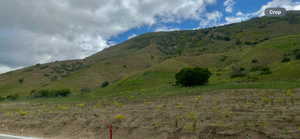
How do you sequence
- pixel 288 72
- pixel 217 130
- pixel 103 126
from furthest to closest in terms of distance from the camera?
pixel 288 72 < pixel 103 126 < pixel 217 130

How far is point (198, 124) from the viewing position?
10898 mm

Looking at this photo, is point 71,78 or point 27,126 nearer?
point 27,126

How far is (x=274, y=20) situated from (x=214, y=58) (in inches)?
2620

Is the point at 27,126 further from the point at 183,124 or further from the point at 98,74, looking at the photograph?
the point at 98,74

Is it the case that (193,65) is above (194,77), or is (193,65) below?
above

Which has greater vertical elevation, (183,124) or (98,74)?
(98,74)

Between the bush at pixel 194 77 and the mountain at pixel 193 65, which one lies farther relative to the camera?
the mountain at pixel 193 65

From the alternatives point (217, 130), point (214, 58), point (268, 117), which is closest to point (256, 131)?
point (217, 130)

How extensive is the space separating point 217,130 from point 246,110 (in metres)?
4.80

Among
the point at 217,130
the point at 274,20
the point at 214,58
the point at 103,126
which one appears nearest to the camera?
the point at 217,130

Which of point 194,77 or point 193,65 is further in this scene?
point 193,65

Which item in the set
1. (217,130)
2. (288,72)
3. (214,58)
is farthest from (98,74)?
(217,130)

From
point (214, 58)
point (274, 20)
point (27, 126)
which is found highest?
point (274, 20)

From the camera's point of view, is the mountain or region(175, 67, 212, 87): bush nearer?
region(175, 67, 212, 87): bush
